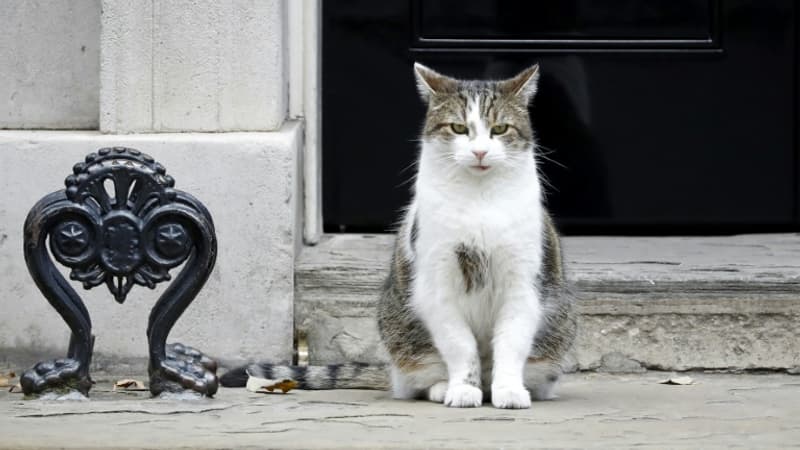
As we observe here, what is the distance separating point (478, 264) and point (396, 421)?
55 centimetres

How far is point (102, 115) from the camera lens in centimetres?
582

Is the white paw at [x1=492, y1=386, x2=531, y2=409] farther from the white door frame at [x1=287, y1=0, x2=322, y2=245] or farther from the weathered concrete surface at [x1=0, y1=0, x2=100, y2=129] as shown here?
the weathered concrete surface at [x1=0, y1=0, x2=100, y2=129]

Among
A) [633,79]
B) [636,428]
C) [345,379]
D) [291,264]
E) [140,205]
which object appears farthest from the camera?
[633,79]

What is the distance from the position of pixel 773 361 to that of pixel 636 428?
4.29 ft

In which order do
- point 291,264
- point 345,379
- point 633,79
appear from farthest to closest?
point 633,79 → point 291,264 → point 345,379

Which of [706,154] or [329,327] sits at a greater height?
[706,154]

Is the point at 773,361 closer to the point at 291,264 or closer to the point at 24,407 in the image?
the point at 291,264

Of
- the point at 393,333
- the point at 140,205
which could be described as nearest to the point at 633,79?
the point at 393,333

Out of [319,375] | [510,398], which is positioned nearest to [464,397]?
[510,398]

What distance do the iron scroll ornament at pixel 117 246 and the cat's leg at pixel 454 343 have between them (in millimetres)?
683

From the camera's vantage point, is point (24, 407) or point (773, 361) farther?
point (773, 361)

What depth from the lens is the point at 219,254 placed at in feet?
18.8

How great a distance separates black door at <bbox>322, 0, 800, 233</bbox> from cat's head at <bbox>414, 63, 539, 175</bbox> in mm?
1381

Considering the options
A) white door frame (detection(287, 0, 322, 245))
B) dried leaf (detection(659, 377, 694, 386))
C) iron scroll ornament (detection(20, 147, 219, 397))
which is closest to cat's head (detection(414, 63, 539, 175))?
iron scroll ornament (detection(20, 147, 219, 397))
